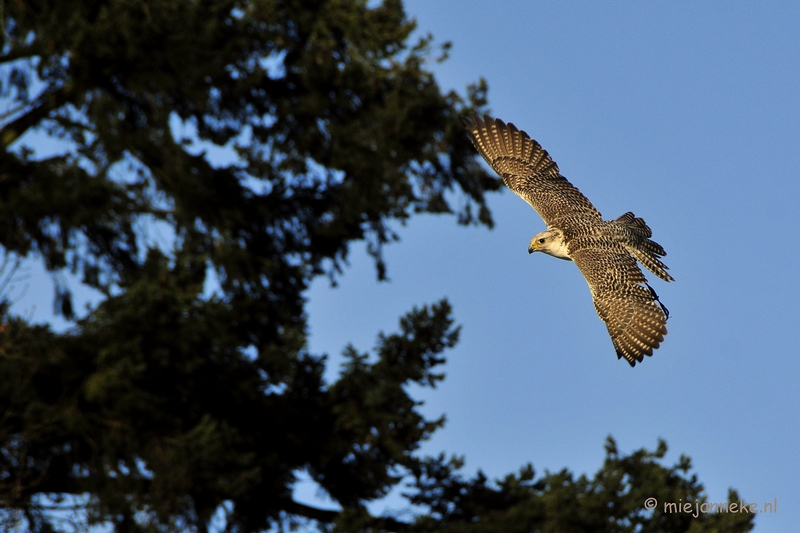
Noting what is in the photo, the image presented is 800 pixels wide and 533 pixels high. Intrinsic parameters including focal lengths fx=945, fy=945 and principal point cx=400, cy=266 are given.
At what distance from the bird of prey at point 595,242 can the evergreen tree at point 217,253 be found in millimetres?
2107

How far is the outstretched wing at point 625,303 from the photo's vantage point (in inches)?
237

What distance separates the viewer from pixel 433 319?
9.46 m

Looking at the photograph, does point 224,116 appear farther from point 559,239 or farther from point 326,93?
point 559,239

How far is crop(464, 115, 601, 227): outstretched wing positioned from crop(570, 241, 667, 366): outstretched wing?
3.31 ft

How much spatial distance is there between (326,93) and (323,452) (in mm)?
4036

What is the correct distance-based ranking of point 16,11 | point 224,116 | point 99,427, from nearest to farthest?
point 99,427 < point 16,11 < point 224,116

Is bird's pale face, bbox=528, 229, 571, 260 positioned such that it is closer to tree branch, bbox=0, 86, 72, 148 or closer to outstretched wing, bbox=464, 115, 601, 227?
outstretched wing, bbox=464, 115, 601, 227

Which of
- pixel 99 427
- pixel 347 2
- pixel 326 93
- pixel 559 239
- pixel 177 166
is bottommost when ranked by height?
pixel 99 427

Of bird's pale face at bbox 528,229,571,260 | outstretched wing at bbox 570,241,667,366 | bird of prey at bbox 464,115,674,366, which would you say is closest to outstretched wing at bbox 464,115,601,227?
bird of prey at bbox 464,115,674,366

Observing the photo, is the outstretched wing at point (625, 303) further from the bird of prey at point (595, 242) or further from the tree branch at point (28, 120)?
the tree branch at point (28, 120)

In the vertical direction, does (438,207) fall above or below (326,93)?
below

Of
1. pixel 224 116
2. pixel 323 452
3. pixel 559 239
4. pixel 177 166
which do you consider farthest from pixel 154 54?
pixel 559 239

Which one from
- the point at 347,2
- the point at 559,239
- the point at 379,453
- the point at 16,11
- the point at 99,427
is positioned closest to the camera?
the point at 559,239

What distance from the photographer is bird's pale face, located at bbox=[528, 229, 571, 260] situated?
6773 millimetres
